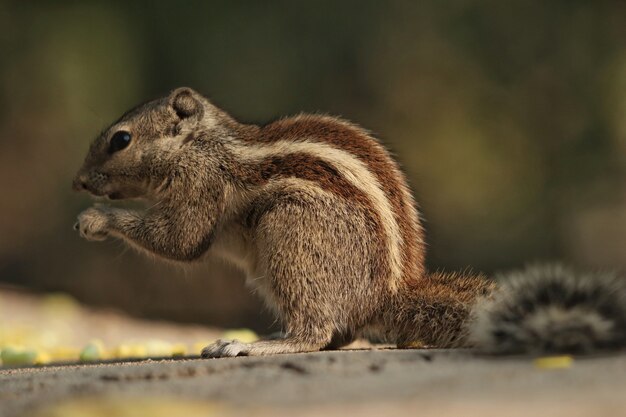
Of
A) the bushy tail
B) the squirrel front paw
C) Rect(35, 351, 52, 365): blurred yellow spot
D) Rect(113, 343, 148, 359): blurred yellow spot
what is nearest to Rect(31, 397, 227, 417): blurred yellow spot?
the bushy tail

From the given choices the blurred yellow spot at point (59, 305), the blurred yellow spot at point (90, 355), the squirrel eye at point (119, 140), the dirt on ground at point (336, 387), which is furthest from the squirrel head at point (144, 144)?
the blurred yellow spot at point (59, 305)

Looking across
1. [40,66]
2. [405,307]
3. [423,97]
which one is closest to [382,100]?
[423,97]

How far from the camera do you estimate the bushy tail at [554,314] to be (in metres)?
3.24

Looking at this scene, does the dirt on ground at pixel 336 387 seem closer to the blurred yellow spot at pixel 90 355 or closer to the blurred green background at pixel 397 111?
the blurred yellow spot at pixel 90 355

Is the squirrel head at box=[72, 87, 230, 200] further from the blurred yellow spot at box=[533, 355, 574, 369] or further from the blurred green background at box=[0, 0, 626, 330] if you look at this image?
the blurred green background at box=[0, 0, 626, 330]

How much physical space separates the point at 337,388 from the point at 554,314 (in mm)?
966

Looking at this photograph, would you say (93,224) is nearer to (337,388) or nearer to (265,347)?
A: (265,347)

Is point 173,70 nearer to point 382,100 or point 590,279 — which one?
point 382,100

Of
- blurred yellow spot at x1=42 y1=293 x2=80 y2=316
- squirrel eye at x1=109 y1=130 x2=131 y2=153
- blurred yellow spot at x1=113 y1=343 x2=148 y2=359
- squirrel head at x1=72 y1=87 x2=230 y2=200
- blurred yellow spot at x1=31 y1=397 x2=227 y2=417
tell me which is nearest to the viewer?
blurred yellow spot at x1=31 y1=397 x2=227 y2=417

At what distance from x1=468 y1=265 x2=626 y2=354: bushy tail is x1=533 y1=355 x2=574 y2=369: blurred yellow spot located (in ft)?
0.59

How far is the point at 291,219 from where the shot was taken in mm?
4238

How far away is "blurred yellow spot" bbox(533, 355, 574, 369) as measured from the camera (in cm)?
295

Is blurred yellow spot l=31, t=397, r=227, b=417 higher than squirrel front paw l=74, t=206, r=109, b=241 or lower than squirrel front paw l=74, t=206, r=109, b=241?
lower

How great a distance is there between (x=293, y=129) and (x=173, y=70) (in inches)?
212
